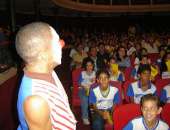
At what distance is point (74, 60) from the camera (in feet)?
29.8

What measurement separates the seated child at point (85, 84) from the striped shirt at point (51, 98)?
3.71 meters

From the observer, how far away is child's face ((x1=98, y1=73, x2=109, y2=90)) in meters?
4.64

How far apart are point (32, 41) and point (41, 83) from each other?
24 cm

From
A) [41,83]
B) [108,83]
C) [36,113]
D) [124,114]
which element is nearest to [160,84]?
[108,83]

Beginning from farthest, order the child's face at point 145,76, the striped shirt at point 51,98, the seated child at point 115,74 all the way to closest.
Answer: the seated child at point 115,74
the child's face at point 145,76
the striped shirt at point 51,98

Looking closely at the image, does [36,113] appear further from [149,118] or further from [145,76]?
[145,76]

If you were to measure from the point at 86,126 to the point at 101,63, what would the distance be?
1915 millimetres

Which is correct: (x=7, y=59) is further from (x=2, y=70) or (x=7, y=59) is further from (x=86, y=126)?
(x=86, y=126)

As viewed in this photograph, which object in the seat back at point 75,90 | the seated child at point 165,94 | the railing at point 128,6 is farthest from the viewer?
the railing at point 128,6

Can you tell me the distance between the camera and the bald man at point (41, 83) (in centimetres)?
174

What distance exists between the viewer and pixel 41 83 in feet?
6.23

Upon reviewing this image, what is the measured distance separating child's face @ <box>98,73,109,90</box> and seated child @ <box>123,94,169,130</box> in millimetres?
1357

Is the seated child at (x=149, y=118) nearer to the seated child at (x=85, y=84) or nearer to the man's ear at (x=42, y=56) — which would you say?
the man's ear at (x=42, y=56)

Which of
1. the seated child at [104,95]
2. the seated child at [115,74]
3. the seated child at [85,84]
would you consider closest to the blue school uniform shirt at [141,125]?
the seated child at [104,95]
